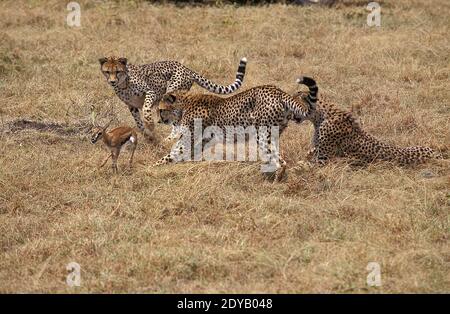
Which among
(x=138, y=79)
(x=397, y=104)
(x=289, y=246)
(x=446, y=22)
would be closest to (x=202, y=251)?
(x=289, y=246)

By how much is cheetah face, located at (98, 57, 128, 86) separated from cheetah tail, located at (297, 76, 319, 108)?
219 centimetres

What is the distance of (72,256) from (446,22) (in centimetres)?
992

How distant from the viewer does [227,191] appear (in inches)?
288

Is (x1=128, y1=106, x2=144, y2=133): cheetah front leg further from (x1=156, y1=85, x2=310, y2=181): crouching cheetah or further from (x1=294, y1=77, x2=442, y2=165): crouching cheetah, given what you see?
(x1=294, y1=77, x2=442, y2=165): crouching cheetah

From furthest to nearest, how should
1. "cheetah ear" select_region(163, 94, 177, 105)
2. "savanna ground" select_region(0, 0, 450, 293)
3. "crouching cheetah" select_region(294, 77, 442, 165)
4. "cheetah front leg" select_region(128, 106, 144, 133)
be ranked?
"cheetah front leg" select_region(128, 106, 144, 133) → "cheetah ear" select_region(163, 94, 177, 105) → "crouching cheetah" select_region(294, 77, 442, 165) → "savanna ground" select_region(0, 0, 450, 293)

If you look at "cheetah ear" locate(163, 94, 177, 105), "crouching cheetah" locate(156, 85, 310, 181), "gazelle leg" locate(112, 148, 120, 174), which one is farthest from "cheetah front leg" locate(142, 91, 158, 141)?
"gazelle leg" locate(112, 148, 120, 174)

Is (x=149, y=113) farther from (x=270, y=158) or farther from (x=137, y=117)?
(x=270, y=158)

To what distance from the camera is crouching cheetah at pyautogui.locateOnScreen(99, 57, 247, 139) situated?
915cm

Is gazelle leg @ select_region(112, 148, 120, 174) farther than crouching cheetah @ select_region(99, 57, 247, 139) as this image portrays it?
No

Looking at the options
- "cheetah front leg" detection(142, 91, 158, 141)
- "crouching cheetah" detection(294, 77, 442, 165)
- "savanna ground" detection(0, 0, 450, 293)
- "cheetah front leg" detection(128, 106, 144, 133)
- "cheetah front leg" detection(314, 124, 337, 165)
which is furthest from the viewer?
"cheetah front leg" detection(128, 106, 144, 133)

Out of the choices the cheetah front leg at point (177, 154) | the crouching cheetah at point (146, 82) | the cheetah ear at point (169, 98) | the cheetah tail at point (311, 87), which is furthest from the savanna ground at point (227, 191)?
the cheetah tail at point (311, 87)

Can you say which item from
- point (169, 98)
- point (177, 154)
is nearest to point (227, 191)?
point (177, 154)

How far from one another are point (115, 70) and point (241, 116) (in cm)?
164
